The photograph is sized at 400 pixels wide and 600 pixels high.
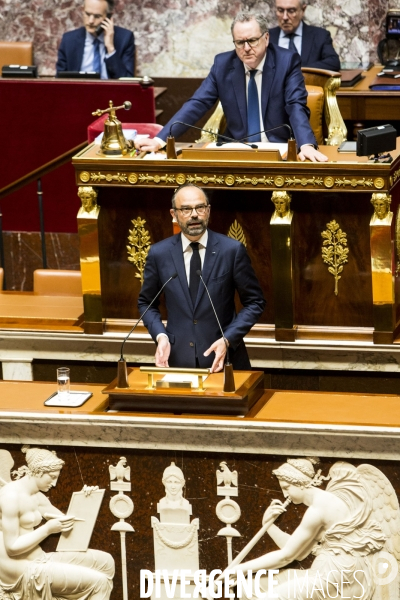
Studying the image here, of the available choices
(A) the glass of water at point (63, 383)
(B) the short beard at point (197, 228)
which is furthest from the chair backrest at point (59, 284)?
(A) the glass of water at point (63, 383)

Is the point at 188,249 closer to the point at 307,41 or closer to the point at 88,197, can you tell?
the point at 88,197

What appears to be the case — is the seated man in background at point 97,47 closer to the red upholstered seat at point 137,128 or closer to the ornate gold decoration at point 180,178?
→ the red upholstered seat at point 137,128

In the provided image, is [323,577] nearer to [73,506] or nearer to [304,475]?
[304,475]

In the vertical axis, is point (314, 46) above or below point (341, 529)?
above

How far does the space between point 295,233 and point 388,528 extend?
1.66m

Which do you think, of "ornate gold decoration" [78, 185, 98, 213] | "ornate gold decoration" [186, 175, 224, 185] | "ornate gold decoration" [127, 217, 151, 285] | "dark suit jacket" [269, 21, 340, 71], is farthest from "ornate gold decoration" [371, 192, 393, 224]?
"dark suit jacket" [269, 21, 340, 71]

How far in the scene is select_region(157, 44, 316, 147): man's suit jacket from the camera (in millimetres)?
5660

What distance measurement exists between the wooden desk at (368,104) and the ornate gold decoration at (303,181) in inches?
93.1

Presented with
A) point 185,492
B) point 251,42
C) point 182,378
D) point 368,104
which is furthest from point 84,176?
point 368,104

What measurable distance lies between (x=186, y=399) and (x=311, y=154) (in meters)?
1.48

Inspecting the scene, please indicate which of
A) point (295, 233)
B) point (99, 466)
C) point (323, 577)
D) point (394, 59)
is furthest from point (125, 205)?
point (394, 59)

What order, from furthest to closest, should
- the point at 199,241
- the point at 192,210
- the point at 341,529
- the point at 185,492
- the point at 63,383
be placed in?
the point at 199,241 → the point at 192,210 → the point at 63,383 → the point at 185,492 → the point at 341,529

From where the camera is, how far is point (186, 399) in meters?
4.39

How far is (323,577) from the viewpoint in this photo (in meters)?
4.25
